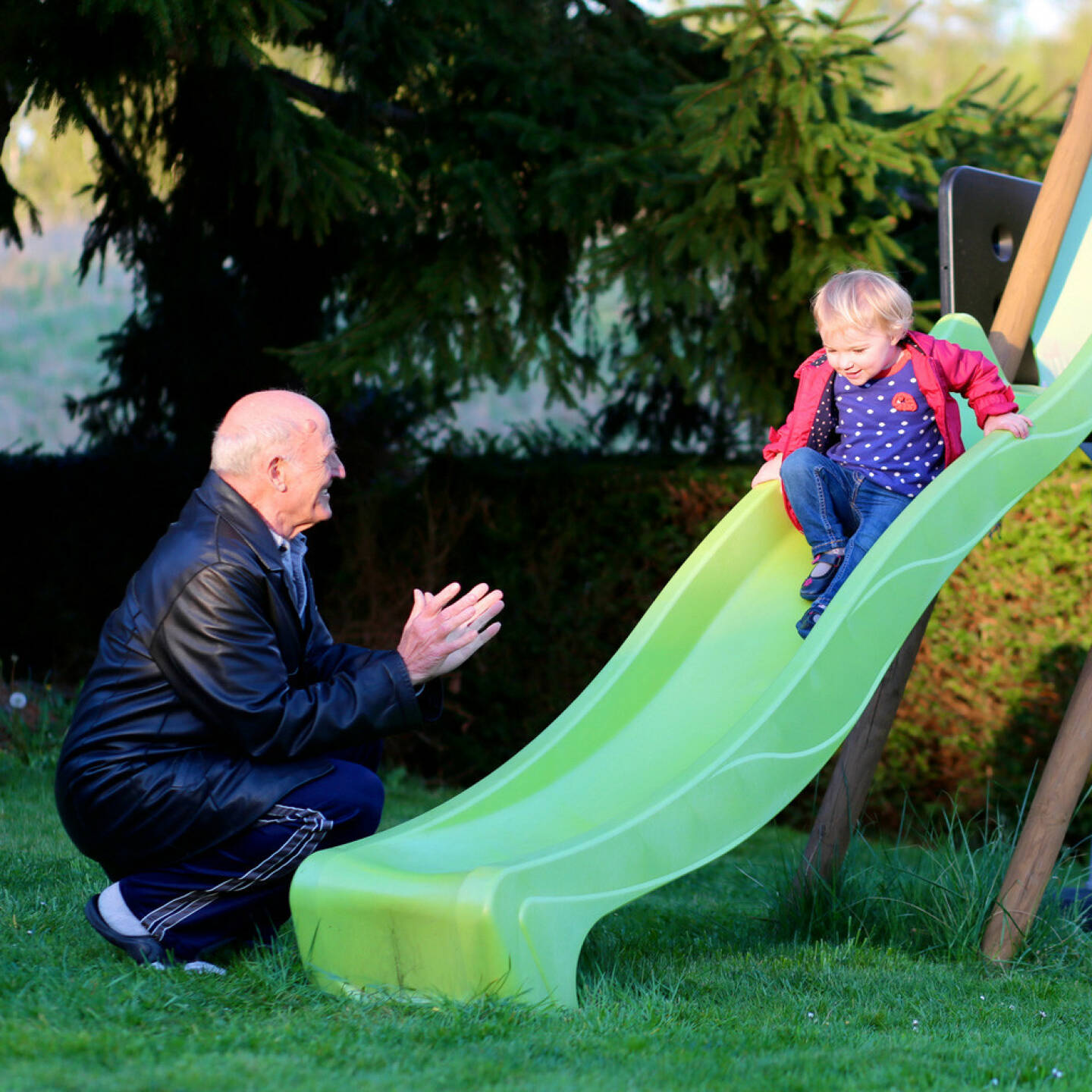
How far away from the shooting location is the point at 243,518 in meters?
3.22

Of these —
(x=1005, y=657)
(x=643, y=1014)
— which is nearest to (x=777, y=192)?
(x=1005, y=657)

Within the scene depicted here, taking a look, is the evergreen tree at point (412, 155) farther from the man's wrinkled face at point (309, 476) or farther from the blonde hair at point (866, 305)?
the man's wrinkled face at point (309, 476)

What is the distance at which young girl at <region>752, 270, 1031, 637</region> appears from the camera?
3.93 metres

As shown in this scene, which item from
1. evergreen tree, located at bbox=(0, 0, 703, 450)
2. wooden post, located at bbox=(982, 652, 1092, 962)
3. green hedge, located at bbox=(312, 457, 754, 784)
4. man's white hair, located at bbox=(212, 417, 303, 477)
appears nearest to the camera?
man's white hair, located at bbox=(212, 417, 303, 477)

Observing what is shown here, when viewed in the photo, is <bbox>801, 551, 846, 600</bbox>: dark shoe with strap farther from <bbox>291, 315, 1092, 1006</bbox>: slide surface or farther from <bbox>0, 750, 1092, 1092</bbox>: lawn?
<bbox>0, 750, 1092, 1092</bbox>: lawn

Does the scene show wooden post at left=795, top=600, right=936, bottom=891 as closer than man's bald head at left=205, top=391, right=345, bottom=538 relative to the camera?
No

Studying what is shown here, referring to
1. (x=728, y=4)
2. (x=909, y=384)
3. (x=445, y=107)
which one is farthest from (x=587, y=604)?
(x=909, y=384)

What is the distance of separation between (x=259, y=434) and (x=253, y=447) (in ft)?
0.12

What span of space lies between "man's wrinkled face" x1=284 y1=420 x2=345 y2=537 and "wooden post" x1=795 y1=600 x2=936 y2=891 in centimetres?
184

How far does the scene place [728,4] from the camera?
5855mm

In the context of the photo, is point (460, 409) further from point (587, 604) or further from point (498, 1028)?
point (498, 1028)

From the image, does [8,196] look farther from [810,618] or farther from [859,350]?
[810,618]

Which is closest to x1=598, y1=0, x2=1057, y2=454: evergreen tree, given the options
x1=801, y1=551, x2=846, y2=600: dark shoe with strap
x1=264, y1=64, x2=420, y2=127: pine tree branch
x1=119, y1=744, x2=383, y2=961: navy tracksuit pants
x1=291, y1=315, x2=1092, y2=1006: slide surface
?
x1=264, y1=64, x2=420, y2=127: pine tree branch

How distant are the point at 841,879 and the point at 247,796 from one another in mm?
1959
